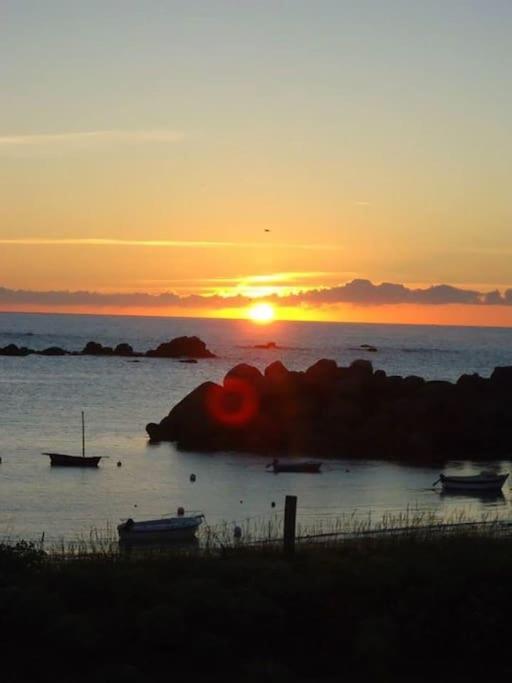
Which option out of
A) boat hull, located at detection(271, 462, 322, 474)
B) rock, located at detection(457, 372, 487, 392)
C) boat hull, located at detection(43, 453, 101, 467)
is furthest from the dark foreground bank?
rock, located at detection(457, 372, 487, 392)

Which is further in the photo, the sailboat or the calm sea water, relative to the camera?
the sailboat

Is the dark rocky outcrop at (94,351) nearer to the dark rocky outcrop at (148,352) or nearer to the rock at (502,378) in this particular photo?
the dark rocky outcrop at (148,352)

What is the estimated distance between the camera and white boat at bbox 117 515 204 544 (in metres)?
31.4

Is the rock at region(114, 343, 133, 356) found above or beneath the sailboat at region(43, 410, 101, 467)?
above

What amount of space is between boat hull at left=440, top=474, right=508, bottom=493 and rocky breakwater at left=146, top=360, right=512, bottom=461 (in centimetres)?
905

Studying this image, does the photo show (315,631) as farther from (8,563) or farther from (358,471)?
(358,471)

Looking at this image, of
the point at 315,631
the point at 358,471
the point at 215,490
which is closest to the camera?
the point at 315,631

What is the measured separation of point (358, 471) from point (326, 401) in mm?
9105

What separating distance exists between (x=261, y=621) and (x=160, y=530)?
20.2 m

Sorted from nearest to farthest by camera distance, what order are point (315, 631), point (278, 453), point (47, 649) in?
1. point (47, 649)
2. point (315, 631)
3. point (278, 453)

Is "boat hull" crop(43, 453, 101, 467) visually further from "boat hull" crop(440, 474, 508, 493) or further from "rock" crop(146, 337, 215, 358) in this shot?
"rock" crop(146, 337, 215, 358)

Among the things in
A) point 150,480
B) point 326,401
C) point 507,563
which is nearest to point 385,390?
point 326,401

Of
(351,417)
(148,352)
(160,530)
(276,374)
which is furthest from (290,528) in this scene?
(148,352)

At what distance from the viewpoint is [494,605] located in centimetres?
1283
